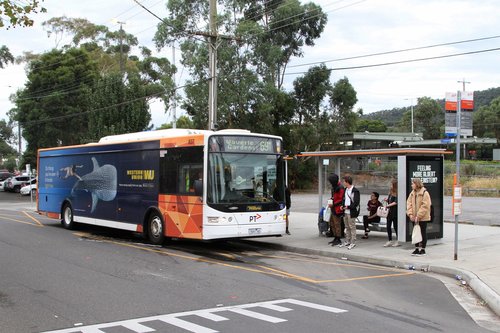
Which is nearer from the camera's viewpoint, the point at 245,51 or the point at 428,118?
the point at 245,51

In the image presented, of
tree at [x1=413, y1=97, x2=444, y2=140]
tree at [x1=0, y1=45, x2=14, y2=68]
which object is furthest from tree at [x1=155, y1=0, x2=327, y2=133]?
tree at [x1=413, y1=97, x2=444, y2=140]

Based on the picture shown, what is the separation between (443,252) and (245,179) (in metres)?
5.14

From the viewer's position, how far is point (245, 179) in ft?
41.7

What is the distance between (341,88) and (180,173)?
103 ft

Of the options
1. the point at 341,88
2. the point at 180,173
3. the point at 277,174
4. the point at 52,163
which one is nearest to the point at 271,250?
the point at 277,174

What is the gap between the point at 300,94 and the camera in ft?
143

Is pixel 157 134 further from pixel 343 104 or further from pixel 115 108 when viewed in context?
pixel 343 104

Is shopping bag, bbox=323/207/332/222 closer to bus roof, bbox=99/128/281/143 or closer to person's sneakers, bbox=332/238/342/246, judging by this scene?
person's sneakers, bbox=332/238/342/246

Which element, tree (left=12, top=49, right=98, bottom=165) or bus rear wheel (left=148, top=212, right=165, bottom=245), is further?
tree (left=12, top=49, right=98, bottom=165)

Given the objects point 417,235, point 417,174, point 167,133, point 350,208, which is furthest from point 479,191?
point 167,133

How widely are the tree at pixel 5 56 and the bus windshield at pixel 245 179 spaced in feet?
180

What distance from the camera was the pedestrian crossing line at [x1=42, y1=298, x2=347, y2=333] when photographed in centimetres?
596

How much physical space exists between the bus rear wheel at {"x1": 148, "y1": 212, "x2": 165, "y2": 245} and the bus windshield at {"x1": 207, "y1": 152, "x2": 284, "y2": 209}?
236 centimetres

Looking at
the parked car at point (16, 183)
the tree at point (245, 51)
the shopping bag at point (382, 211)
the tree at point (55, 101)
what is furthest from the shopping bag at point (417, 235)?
the parked car at point (16, 183)
